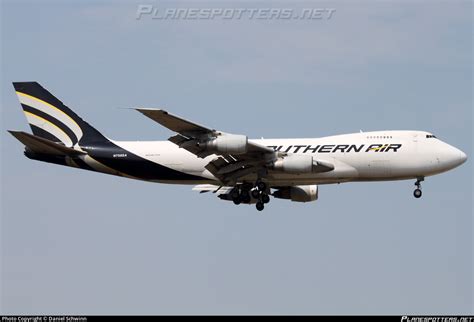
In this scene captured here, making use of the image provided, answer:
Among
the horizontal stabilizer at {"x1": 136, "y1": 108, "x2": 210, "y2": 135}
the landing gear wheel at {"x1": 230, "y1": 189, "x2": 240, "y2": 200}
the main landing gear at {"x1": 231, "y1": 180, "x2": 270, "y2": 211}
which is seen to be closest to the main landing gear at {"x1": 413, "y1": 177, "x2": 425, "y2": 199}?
the main landing gear at {"x1": 231, "y1": 180, "x2": 270, "y2": 211}

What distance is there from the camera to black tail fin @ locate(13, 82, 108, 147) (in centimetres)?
5131

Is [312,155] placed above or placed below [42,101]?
below

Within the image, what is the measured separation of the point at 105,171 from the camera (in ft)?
166

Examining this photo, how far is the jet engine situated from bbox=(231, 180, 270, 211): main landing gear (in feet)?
5.94

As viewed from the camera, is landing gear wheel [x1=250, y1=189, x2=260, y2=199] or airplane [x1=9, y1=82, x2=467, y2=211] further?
landing gear wheel [x1=250, y1=189, x2=260, y2=199]

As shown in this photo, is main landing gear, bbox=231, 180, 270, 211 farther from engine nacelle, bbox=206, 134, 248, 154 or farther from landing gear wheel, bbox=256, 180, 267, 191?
engine nacelle, bbox=206, 134, 248, 154

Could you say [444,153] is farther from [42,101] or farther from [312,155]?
[42,101]

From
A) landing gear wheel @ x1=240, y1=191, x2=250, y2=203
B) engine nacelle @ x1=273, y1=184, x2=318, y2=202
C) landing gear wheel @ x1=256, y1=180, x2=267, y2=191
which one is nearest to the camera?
landing gear wheel @ x1=256, y1=180, x2=267, y2=191

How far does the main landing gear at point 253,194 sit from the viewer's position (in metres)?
48.7

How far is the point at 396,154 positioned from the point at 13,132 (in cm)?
1911

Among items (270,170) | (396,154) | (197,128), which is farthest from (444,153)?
(197,128)

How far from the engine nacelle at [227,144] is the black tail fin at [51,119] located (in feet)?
26.9

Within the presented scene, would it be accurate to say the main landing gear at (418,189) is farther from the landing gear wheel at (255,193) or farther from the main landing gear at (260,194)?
the landing gear wheel at (255,193)

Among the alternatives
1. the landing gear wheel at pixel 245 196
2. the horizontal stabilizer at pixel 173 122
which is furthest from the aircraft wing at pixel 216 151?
the landing gear wheel at pixel 245 196
